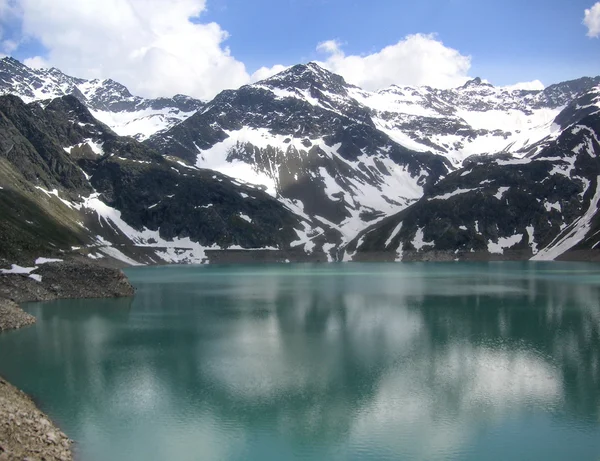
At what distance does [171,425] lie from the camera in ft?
107

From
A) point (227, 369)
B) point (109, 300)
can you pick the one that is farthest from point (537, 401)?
point (109, 300)

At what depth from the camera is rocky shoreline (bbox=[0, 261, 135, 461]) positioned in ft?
85.3

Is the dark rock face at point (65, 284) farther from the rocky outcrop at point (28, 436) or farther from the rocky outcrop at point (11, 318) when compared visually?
the rocky outcrop at point (28, 436)

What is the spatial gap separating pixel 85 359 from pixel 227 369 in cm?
1393

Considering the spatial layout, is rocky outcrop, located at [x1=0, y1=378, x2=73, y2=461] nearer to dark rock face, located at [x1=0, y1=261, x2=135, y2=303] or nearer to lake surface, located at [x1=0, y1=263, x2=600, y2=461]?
lake surface, located at [x1=0, y1=263, x2=600, y2=461]

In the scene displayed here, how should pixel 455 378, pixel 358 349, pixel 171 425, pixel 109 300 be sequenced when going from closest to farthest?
1. pixel 171 425
2. pixel 455 378
3. pixel 358 349
4. pixel 109 300

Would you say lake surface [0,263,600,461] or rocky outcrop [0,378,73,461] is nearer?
rocky outcrop [0,378,73,461]

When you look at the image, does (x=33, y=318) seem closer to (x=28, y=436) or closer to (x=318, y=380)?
(x=318, y=380)

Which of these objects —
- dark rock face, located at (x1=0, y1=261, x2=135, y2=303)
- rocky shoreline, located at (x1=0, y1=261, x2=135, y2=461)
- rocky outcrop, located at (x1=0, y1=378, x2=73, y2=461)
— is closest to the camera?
rocky outcrop, located at (x1=0, y1=378, x2=73, y2=461)

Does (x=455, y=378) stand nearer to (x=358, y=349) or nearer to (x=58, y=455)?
(x=358, y=349)

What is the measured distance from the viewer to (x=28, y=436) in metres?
26.7

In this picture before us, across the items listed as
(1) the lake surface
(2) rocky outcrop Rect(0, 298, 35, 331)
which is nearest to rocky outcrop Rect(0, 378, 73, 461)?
(1) the lake surface

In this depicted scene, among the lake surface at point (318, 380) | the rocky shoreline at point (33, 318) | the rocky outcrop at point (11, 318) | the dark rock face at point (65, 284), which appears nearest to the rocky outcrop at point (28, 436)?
the rocky shoreline at point (33, 318)

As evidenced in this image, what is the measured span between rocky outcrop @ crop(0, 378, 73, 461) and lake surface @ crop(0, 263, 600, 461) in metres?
1.23
